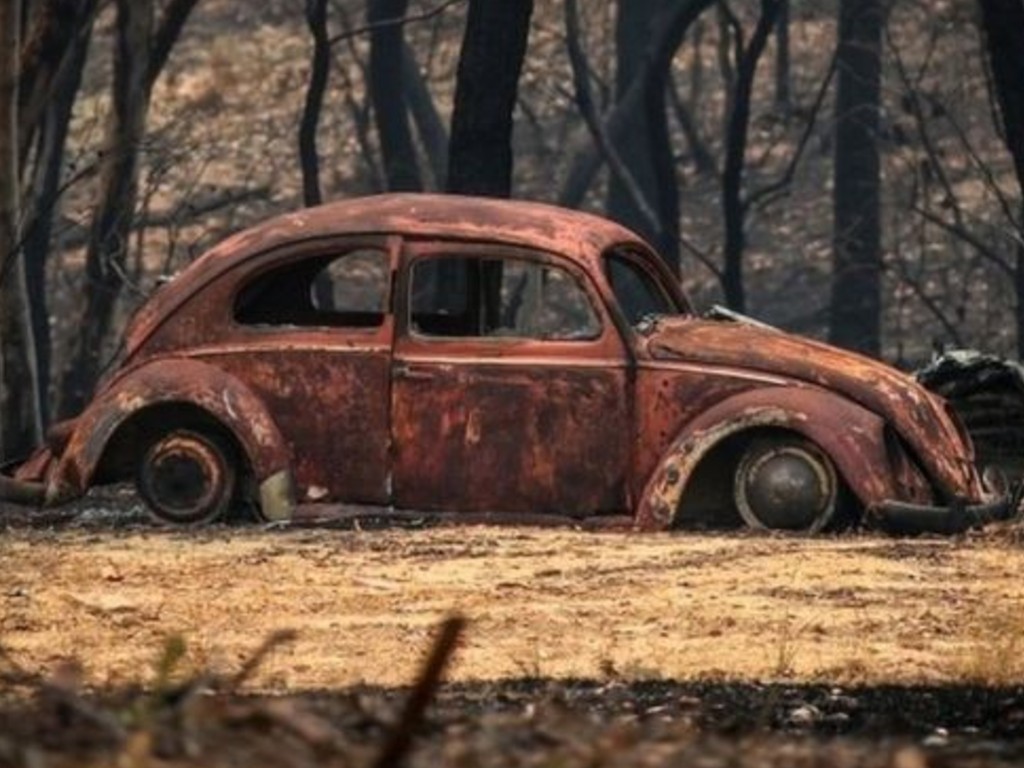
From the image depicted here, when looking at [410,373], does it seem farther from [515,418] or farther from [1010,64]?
[1010,64]

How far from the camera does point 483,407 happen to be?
15180 mm

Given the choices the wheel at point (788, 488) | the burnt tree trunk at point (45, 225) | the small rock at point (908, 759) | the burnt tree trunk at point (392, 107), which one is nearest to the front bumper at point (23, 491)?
the wheel at point (788, 488)

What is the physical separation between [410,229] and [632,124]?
61.6 feet

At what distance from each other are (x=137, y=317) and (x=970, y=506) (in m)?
4.03

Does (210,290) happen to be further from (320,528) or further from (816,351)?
(816,351)

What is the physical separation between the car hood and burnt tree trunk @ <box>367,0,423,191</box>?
14513mm

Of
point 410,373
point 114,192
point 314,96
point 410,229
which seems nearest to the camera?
point 410,373

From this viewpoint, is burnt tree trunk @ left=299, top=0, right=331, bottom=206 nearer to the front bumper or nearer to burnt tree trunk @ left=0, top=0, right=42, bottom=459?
burnt tree trunk @ left=0, top=0, right=42, bottom=459

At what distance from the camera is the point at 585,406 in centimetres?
1510

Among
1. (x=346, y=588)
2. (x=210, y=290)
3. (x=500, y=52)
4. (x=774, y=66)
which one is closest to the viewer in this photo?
(x=346, y=588)

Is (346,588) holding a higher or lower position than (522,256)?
lower

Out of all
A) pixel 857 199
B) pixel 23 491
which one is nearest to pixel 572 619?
pixel 23 491

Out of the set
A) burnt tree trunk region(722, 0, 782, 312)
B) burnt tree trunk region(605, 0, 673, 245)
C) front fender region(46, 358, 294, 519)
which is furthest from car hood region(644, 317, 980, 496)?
burnt tree trunk region(605, 0, 673, 245)

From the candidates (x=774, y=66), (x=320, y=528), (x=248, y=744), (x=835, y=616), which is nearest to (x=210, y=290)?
(x=320, y=528)
